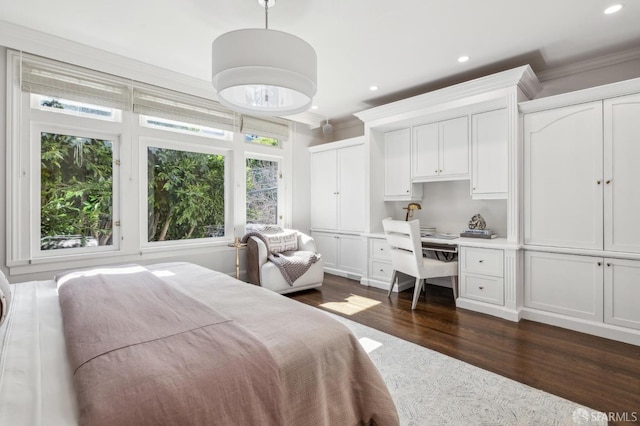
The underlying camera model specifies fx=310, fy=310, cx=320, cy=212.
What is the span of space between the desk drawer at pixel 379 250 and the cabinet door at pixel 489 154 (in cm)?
125

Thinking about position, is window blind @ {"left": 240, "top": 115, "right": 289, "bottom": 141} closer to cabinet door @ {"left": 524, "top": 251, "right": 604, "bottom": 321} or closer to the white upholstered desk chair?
the white upholstered desk chair

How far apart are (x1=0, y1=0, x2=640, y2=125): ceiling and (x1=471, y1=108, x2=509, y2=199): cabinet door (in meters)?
0.55

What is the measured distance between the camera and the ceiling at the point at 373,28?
2.31 meters

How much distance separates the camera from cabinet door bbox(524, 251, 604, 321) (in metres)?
2.72

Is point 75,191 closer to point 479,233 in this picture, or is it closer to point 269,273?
point 269,273

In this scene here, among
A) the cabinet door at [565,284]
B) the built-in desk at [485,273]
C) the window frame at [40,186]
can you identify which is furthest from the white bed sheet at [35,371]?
the cabinet door at [565,284]

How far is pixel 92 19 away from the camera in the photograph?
8.17 feet

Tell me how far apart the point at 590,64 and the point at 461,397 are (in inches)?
136

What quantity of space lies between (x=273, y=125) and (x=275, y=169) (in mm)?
675

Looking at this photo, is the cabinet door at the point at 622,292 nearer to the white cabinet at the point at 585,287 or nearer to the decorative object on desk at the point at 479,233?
the white cabinet at the point at 585,287

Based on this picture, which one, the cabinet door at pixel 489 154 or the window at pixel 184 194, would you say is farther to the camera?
the window at pixel 184 194

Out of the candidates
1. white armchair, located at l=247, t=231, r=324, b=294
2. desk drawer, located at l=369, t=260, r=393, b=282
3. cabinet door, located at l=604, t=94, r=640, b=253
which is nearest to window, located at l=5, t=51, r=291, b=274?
white armchair, located at l=247, t=231, r=324, b=294

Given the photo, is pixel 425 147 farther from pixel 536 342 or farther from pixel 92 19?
pixel 92 19

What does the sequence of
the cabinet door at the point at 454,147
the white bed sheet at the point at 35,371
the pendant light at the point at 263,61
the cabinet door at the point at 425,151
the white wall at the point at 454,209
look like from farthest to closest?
the cabinet door at the point at 425,151 → the white wall at the point at 454,209 → the cabinet door at the point at 454,147 → the pendant light at the point at 263,61 → the white bed sheet at the point at 35,371
